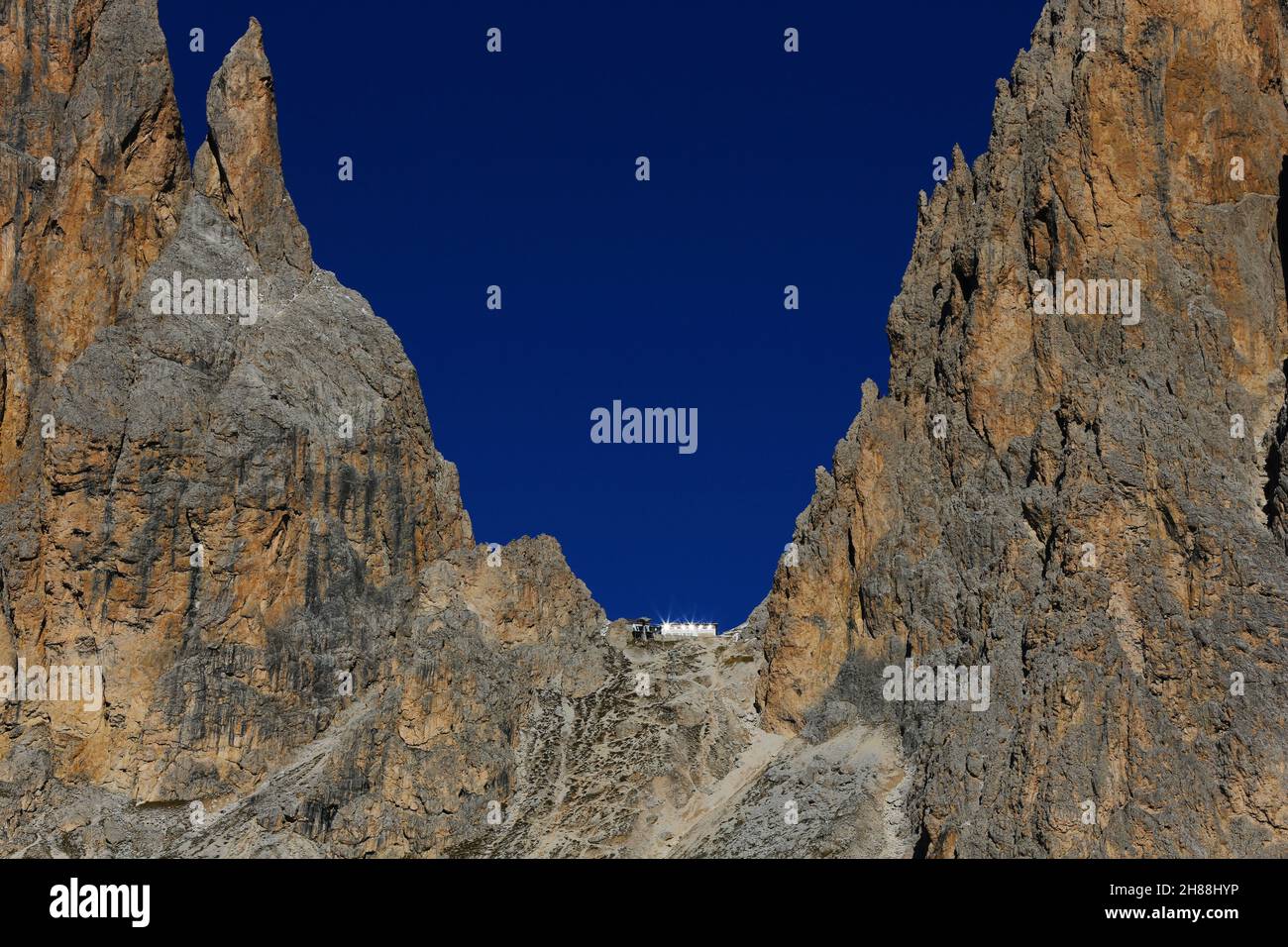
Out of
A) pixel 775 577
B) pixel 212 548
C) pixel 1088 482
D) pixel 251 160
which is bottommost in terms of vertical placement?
pixel 775 577

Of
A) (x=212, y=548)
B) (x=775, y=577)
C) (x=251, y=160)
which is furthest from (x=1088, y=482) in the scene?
(x=251, y=160)

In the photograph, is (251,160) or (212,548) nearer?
(212,548)

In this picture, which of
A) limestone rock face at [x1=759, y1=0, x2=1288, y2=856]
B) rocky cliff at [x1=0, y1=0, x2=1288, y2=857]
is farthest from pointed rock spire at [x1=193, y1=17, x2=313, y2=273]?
limestone rock face at [x1=759, y1=0, x2=1288, y2=856]

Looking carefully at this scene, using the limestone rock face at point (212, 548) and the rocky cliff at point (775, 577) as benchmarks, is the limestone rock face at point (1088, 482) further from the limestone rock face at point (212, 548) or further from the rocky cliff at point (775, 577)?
the limestone rock face at point (212, 548)

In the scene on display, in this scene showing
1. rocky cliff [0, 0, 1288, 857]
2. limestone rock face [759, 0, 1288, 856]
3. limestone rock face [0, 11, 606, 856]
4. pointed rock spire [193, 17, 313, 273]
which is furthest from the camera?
pointed rock spire [193, 17, 313, 273]

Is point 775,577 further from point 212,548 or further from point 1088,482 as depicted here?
point 212,548

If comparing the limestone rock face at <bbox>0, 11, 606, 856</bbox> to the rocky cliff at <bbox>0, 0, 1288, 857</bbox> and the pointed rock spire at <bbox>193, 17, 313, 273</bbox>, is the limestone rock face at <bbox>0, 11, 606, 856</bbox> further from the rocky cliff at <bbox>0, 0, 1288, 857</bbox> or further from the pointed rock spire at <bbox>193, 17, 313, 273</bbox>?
the pointed rock spire at <bbox>193, 17, 313, 273</bbox>
